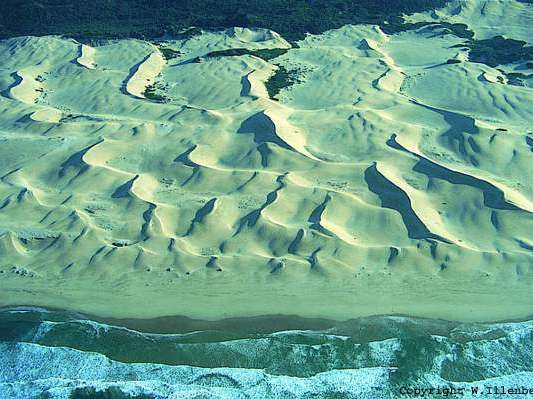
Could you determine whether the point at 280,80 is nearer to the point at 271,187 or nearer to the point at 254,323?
the point at 271,187

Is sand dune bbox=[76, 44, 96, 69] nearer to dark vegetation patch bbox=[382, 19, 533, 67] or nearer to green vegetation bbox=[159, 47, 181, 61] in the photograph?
green vegetation bbox=[159, 47, 181, 61]

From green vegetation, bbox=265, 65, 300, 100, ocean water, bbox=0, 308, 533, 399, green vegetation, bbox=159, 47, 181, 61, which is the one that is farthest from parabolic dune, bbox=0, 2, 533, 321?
green vegetation, bbox=159, 47, 181, 61

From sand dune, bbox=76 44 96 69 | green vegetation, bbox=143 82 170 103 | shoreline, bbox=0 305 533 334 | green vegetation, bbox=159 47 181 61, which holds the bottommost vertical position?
sand dune, bbox=76 44 96 69

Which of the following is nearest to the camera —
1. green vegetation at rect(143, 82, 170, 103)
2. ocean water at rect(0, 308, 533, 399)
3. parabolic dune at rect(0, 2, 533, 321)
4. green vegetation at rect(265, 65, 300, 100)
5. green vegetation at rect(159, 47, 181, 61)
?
ocean water at rect(0, 308, 533, 399)

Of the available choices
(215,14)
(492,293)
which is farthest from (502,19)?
(492,293)

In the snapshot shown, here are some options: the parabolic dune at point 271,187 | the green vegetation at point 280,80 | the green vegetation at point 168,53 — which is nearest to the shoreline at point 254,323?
the parabolic dune at point 271,187

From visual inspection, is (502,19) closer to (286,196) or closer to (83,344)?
(286,196)
